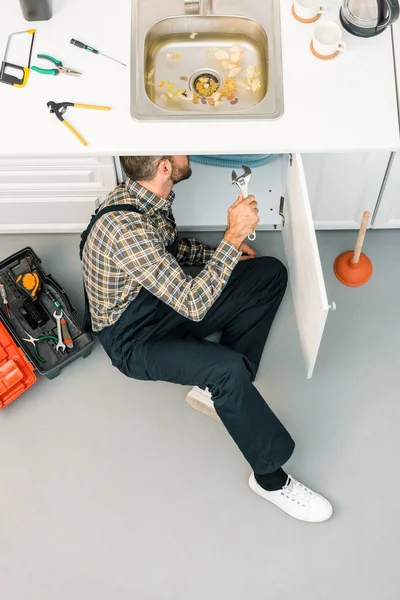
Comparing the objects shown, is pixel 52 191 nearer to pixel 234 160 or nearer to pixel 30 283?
pixel 30 283

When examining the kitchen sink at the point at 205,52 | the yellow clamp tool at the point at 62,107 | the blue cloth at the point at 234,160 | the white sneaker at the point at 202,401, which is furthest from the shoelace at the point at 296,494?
the yellow clamp tool at the point at 62,107

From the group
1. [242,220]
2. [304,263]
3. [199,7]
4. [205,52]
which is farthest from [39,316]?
[199,7]

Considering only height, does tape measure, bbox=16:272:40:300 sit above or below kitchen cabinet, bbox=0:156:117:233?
below

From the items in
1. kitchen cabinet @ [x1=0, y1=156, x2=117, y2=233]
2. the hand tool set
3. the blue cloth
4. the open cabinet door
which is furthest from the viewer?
the blue cloth

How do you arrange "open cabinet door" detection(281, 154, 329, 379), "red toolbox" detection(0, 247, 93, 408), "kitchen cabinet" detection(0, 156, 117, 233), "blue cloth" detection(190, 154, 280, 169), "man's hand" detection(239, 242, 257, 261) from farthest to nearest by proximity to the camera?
"man's hand" detection(239, 242, 257, 261) < "red toolbox" detection(0, 247, 93, 408) < "blue cloth" detection(190, 154, 280, 169) < "kitchen cabinet" detection(0, 156, 117, 233) < "open cabinet door" detection(281, 154, 329, 379)

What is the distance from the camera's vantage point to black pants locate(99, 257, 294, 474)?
7.07 ft

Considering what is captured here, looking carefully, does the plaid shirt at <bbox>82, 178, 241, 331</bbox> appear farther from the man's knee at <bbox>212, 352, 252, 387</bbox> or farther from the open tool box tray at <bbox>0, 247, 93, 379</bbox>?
the open tool box tray at <bbox>0, 247, 93, 379</bbox>

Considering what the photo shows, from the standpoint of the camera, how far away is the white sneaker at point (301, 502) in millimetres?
2303

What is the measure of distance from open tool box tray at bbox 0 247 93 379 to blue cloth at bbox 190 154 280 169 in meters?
0.70

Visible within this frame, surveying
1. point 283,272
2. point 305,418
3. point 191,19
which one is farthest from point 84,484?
point 191,19

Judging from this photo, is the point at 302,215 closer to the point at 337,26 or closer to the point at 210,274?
the point at 210,274

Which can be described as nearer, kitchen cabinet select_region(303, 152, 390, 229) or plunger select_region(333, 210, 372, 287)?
kitchen cabinet select_region(303, 152, 390, 229)

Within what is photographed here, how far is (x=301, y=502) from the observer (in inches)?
90.8

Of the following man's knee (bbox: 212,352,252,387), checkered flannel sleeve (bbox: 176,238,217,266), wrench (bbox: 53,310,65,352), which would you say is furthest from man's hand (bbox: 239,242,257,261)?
wrench (bbox: 53,310,65,352)
